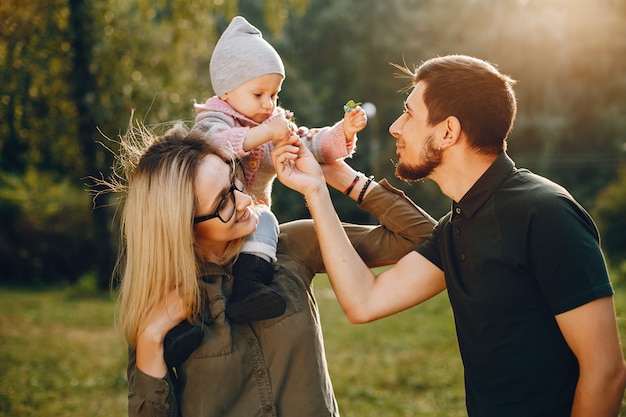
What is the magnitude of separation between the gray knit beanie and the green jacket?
2.64 ft

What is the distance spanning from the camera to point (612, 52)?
2566 cm

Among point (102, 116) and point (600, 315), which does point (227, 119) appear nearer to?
point (600, 315)

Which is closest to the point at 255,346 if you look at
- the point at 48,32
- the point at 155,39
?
the point at 48,32

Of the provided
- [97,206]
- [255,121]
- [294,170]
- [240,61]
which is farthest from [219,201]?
[97,206]

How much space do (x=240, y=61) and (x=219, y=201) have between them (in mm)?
743

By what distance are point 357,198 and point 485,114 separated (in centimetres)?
63

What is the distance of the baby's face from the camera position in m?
2.66

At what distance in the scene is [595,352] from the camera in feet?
6.20

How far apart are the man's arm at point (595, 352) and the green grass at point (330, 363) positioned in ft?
6.59

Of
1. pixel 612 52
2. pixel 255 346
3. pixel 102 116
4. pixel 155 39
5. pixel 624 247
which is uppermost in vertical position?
pixel 255 346

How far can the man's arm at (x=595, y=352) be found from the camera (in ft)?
6.20

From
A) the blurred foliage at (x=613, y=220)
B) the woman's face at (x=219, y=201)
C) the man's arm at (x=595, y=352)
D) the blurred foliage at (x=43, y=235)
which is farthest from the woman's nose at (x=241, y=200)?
the blurred foliage at (x=43, y=235)

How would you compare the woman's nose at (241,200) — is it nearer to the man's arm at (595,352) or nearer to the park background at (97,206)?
the park background at (97,206)

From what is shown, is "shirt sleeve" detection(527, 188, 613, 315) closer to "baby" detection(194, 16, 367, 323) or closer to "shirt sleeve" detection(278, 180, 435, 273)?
"shirt sleeve" detection(278, 180, 435, 273)
